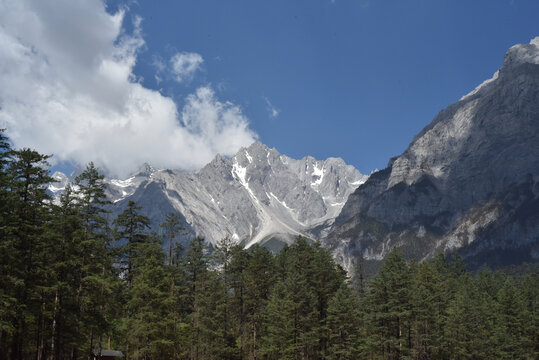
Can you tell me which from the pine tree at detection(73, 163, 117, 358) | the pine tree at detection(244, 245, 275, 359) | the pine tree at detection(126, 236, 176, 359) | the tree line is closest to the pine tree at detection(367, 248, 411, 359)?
the tree line

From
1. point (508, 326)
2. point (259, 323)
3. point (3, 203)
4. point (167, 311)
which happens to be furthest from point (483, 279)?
point (3, 203)

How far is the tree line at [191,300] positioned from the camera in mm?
27156

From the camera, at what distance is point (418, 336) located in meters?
50.6

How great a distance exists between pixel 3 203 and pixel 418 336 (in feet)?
157

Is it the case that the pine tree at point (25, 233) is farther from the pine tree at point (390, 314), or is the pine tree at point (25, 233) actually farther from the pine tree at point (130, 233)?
the pine tree at point (390, 314)

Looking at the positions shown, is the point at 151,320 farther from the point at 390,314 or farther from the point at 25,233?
the point at 390,314

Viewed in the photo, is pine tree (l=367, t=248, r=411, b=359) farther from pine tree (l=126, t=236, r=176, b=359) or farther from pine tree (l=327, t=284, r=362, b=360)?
pine tree (l=126, t=236, r=176, b=359)

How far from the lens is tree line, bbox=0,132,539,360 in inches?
1069

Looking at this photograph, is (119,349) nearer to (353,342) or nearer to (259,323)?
(259,323)

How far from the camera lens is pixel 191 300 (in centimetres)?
5391

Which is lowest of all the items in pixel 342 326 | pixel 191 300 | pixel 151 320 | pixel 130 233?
pixel 342 326

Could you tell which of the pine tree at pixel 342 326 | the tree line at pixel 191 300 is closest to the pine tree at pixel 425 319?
the tree line at pixel 191 300

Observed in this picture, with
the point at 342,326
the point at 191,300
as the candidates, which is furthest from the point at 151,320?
the point at 342,326

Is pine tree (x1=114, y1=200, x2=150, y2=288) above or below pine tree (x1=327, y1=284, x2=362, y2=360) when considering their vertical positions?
above
